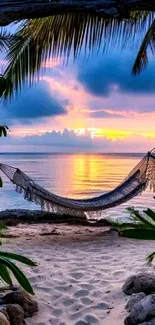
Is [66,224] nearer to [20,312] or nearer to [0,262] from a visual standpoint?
[20,312]

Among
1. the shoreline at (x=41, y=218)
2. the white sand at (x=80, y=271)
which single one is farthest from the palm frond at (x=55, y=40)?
the shoreline at (x=41, y=218)

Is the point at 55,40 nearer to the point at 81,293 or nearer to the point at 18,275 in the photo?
the point at 81,293

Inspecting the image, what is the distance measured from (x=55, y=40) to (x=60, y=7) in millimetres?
1478

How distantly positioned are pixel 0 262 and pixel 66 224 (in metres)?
3.55

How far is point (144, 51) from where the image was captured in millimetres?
5094

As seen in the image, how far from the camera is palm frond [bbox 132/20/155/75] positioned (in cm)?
451

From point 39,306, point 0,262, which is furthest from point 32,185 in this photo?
point 0,262

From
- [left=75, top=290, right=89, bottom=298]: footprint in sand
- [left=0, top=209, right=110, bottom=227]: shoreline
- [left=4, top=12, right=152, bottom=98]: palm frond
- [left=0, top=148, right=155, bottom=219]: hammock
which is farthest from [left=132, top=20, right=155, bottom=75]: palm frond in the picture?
[left=75, top=290, right=89, bottom=298]: footprint in sand

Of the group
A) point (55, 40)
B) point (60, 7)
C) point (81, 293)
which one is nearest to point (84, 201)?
point (55, 40)

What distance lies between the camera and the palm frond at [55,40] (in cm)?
350

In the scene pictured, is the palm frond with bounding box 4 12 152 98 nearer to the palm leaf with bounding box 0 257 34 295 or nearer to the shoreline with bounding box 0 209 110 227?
the shoreline with bounding box 0 209 110 227

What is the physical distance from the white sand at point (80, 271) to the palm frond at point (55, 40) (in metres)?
1.19

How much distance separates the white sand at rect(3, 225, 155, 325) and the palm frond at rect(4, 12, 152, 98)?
1192 mm

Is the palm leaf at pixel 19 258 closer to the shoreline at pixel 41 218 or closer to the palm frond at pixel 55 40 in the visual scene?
the palm frond at pixel 55 40
